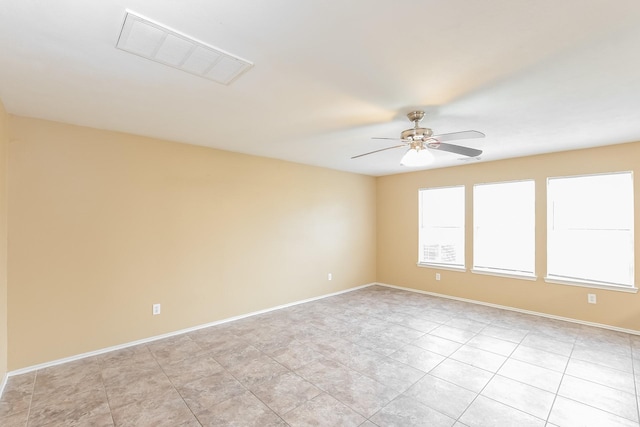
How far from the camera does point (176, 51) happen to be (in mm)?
1736

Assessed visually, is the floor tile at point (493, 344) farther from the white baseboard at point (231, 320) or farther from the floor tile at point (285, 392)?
the floor tile at point (285, 392)

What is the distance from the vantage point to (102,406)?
2.22 m

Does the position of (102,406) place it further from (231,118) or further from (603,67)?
(603,67)

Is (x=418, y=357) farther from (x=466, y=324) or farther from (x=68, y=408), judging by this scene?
(x=68, y=408)

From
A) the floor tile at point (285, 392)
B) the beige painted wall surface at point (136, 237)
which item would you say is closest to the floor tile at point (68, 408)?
the beige painted wall surface at point (136, 237)

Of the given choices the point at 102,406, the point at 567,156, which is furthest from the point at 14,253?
the point at 567,156

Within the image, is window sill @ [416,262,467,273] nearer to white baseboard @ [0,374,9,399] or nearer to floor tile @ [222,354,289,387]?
floor tile @ [222,354,289,387]

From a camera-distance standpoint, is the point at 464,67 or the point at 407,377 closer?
the point at 464,67

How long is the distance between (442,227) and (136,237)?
5.02 meters

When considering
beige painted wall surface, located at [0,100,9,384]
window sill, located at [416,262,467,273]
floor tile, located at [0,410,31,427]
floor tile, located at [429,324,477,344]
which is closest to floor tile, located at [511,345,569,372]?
floor tile, located at [429,324,477,344]

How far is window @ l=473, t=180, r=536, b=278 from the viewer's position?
4496 mm

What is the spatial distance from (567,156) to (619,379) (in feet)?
9.55

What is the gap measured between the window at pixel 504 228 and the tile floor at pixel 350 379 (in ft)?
3.42

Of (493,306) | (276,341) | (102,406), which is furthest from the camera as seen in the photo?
(493,306)
